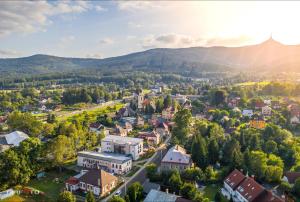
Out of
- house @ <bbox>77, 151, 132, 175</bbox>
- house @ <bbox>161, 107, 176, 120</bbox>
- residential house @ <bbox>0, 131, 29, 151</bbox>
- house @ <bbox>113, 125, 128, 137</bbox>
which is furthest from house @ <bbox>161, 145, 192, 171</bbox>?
house @ <bbox>161, 107, 176, 120</bbox>

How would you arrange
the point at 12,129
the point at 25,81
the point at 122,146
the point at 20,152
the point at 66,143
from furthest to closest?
the point at 25,81, the point at 12,129, the point at 122,146, the point at 66,143, the point at 20,152

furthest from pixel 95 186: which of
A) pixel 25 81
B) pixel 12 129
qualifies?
pixel 25 81

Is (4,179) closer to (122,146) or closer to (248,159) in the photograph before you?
(122,146)

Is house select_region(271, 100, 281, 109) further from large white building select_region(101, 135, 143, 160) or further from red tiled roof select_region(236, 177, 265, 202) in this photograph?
red tiled roof select_region(236, 177, 265, 202)

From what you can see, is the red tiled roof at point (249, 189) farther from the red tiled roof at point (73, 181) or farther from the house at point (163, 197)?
the red tiled roof at point (73, 181)

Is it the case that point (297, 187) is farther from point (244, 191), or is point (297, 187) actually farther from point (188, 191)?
point (188, 191)

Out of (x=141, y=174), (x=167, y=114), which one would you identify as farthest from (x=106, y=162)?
(x=167, y=114)

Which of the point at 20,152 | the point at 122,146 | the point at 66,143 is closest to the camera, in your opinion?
the point at 20,152
